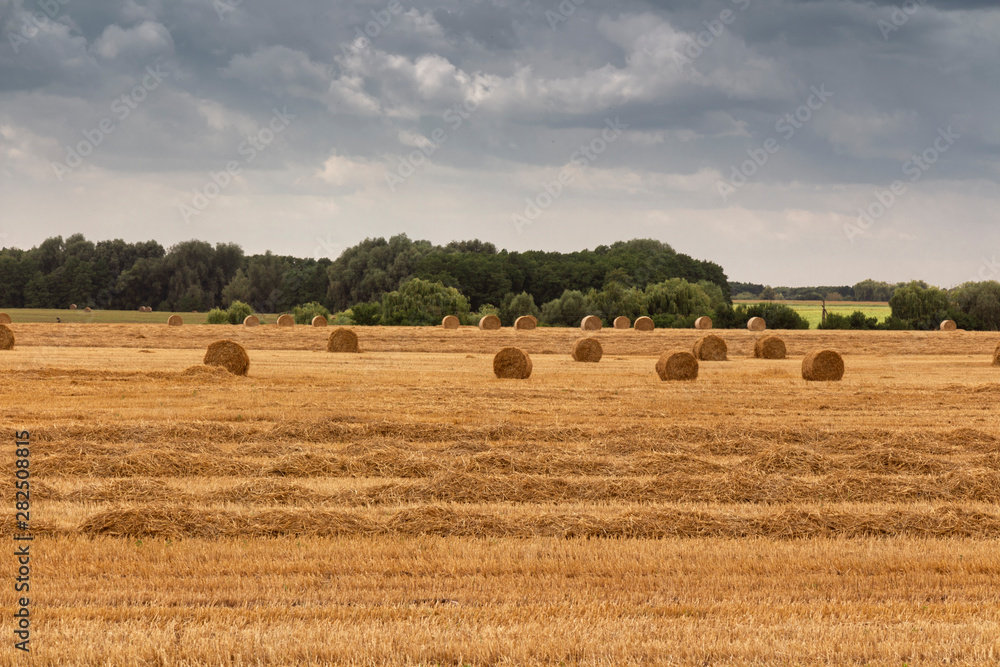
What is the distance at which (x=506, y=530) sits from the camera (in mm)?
9039

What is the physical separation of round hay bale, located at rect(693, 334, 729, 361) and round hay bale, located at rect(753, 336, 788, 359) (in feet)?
11.2

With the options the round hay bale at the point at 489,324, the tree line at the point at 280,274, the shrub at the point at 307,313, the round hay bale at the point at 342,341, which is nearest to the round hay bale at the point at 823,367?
the round hay bale at the point at 342,341

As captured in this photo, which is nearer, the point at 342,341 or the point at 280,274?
the point at 342,341

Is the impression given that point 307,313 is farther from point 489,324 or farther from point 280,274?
point 280,274

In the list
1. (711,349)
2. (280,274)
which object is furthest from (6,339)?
(280,274)

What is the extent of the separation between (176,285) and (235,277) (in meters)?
7.15

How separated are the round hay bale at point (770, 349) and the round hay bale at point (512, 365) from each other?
1614cm

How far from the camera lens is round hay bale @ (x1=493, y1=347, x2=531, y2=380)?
26.8 m

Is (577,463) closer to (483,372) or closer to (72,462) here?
(72,462)

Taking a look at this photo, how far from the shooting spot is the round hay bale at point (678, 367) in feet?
87.6

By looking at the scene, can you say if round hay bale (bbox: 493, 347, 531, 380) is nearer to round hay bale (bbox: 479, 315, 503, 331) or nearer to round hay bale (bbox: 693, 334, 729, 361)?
round hay bale (bbox: 693, 334, 729, 361)

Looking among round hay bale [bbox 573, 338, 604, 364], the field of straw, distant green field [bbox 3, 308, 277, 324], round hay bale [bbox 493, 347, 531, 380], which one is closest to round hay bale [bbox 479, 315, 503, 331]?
round hay bale [bbox 573, 338, 604, 364]

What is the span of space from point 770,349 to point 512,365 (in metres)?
16.9

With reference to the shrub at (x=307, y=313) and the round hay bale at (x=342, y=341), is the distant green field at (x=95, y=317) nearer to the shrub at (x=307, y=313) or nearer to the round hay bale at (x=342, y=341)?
the shrub at (x=307, y=313)
